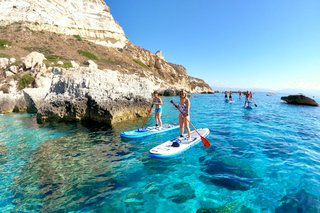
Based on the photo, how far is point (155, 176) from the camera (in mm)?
5414

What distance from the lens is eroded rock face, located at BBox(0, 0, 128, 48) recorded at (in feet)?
153

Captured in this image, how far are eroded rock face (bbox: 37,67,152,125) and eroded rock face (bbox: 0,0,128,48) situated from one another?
170 feet

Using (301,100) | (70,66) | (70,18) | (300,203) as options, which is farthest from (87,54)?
(301,100)

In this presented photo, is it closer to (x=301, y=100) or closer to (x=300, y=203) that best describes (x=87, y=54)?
(x=300, y=203)

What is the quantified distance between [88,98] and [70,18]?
6017cm

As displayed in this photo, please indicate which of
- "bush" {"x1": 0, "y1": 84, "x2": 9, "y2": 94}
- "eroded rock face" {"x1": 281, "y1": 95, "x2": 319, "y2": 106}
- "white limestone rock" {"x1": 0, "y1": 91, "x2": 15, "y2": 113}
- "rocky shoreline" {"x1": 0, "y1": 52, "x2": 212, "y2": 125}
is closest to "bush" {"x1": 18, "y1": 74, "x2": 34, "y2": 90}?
"bush" {"x1": 0, "y1": 84, "x2": 9, "y2": 94}

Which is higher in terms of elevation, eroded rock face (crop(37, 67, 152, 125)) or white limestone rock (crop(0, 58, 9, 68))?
white limestone rock (crop(0, 58, 9, 68))

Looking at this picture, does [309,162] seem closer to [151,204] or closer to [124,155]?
[151,204]

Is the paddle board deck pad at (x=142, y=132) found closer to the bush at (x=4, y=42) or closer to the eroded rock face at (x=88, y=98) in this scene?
the eroded rock face at (x=88, y=98)

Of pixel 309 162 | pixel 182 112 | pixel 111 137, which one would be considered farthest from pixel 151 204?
pixel 309 162

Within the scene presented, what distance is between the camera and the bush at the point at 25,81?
73.6 feet

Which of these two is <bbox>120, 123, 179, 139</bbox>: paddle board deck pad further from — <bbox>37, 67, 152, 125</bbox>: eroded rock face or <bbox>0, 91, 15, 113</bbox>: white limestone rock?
<bbox>0, 91, 15, 113</bbox>: white limestone rock

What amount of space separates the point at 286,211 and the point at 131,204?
13.4ft

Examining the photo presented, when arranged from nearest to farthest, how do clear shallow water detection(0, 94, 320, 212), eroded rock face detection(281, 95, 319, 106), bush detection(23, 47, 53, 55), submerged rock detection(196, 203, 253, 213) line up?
submerged rock detection(196, 203, 253, 213), clear shallow water detection(0, 94, 320, 212), eroded rock face detection(281, 95, 319, 106), bush detection(23, 47, 53, 55)
